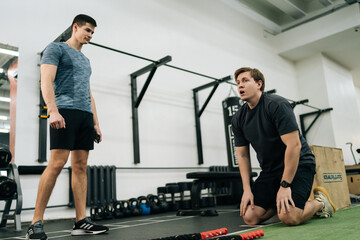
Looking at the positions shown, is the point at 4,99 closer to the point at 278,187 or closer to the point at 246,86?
the point at 246,86

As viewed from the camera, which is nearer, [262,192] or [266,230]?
[266,230]

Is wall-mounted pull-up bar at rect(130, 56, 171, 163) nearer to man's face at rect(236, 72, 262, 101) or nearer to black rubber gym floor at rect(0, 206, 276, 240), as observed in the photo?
black rubber gym floor at rect(0, 206, 276, 240)

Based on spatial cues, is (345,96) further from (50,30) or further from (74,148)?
(74,148)

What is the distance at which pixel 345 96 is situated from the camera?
784 centimetres

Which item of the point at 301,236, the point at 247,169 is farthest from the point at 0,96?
the point at 301,236

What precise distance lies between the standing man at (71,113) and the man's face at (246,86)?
917 mm

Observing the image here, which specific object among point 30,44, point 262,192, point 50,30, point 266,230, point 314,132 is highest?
point 50,30

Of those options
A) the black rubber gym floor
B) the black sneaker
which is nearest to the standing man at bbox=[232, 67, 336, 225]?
the black rubber gym floor

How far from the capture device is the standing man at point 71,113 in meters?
1.69

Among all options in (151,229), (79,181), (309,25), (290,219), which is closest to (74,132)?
(79,181)

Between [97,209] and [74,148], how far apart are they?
1.46 metres

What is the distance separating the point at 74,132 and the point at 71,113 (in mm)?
110

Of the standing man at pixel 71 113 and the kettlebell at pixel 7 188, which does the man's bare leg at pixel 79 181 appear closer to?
the standing man at pixel 71 113

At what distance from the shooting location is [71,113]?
1775 mm
